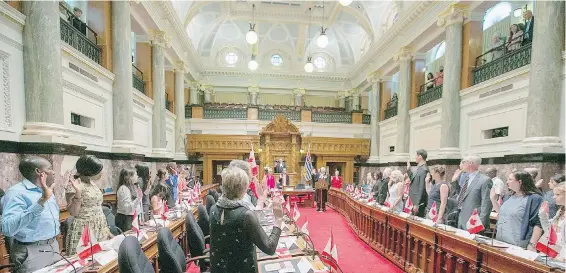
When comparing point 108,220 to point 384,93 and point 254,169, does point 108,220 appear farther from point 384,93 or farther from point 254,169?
point 384,93

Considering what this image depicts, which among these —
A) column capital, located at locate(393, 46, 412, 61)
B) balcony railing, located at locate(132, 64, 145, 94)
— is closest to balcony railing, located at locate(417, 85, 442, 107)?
column capital, located at locate(393, 46, 412, 61)

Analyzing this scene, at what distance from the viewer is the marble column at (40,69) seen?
4.17 metres

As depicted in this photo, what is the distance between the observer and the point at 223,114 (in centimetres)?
1486

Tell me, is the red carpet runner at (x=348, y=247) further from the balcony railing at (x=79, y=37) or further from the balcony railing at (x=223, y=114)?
the balcony railing at (x=223, y=114)

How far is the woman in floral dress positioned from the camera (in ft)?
9.13

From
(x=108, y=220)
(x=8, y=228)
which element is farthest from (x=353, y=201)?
(x=8, y=228)

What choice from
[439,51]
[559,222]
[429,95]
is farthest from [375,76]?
[559,222]

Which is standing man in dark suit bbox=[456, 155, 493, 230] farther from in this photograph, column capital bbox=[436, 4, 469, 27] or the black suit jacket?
column capital bbox=[436, 4, 469, 27]

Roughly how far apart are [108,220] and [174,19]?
8.83 meters

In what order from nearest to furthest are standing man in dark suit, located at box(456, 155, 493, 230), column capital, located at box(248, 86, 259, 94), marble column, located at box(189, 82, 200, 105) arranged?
standing man in dark suit, located at box(456, 155, 493, 230) → marble column, located at box(189, 82, 200, 105) → column capital, located at box(248, 86, 259, 94)

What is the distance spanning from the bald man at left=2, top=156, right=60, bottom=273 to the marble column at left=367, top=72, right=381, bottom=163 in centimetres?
1381

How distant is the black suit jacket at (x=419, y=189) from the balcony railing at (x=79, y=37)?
22.3 feet

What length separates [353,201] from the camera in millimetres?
7355

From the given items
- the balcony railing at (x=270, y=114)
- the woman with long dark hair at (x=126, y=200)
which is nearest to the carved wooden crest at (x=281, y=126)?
the balcony railing at (x=270, y=114)
